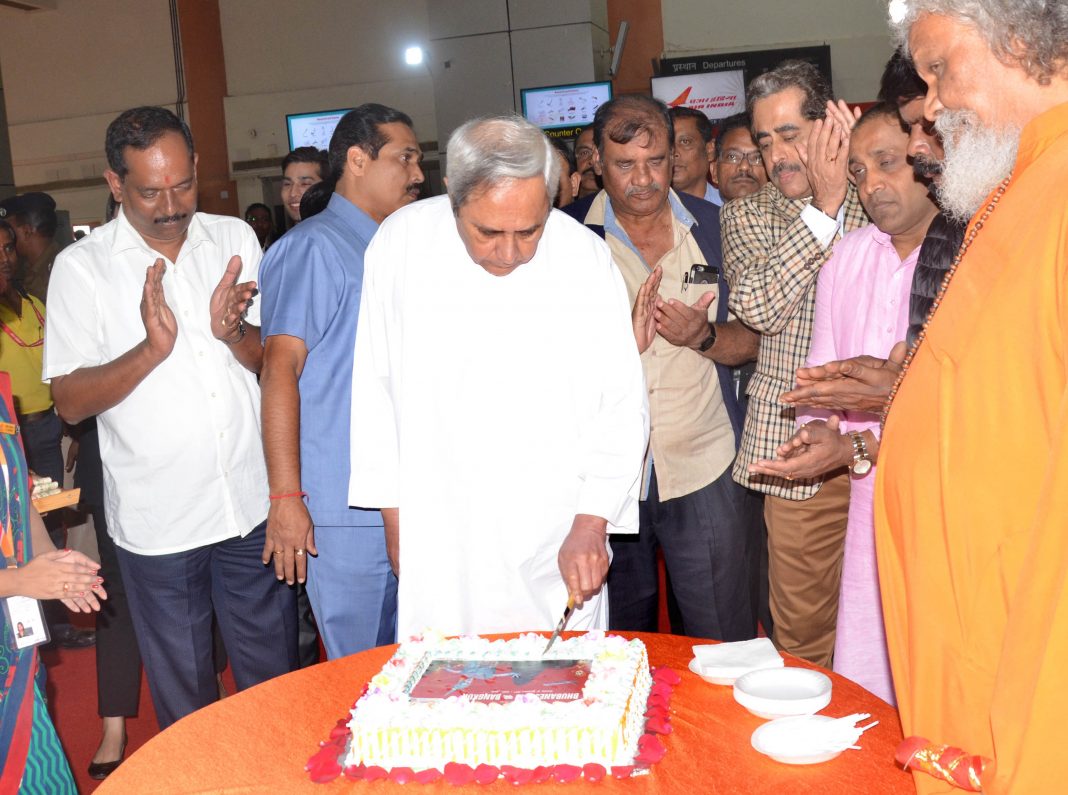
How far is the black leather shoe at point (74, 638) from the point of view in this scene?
4.70 meters

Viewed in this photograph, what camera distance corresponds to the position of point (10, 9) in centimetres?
1313

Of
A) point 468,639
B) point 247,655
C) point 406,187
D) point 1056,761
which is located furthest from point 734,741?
point 406,187

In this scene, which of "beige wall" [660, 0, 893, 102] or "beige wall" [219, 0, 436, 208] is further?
"beige wall" [219, 0, 436, 208]

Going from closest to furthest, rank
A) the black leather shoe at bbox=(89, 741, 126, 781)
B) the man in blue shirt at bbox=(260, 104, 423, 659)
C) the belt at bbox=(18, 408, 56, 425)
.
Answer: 1. the man in blue shirt at bbox=(260, 104, 423, 659)
2. the black leather shoe at bbox=(89, 741, 126, 781)
3. the belt at bbox=(18, 408, 56, 425)

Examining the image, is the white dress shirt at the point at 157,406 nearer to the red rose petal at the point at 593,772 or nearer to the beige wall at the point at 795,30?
the red rose petal at the point at 593,772

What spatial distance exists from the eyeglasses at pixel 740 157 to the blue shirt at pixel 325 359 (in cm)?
244

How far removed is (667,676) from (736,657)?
14cm

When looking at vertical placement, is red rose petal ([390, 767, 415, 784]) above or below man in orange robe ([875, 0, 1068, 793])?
below

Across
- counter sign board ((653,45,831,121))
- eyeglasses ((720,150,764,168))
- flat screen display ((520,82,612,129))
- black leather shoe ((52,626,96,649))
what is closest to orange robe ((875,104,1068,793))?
eyeglasses ((720,150,764,168))

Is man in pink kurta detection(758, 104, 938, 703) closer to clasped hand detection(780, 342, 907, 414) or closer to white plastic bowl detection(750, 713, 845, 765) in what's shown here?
clasped hand detection(780, 342, 907, 414)

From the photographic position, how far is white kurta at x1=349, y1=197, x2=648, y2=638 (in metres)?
2.43

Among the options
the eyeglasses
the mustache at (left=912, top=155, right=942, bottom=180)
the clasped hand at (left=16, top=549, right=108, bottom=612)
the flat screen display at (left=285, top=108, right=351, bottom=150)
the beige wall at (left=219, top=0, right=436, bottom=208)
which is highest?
the beige wall at (left=219, top=0, right=436, bottom=208)

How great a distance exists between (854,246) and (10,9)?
13608 mm

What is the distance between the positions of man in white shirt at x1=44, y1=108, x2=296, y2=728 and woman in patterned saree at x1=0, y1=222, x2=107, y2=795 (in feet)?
1.83
